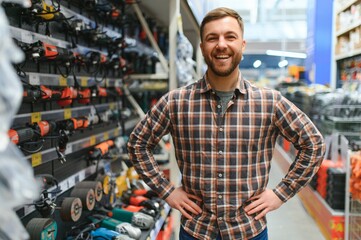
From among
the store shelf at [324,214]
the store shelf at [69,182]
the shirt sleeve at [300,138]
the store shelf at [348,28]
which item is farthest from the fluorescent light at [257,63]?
the shirt sleeve at [300,138]

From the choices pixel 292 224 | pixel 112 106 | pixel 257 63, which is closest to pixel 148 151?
pixel 112 106

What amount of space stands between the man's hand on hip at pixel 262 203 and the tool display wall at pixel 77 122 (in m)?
0.79

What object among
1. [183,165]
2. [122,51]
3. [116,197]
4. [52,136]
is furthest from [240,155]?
[122,51]

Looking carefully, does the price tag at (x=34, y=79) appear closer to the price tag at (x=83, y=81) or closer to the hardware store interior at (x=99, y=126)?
the hardware store interior at (x=99, y=126)

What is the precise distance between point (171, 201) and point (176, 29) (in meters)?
1.77

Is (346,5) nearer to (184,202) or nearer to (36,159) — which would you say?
(184,202)

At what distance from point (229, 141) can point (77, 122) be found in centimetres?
104

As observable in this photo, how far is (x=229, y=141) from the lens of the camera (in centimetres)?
174

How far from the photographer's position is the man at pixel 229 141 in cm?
174

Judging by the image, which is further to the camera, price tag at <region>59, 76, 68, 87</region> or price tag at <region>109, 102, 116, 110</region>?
price tag at <region>109, 102, 116, 110</region>

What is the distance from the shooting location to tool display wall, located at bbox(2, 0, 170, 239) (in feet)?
6.02

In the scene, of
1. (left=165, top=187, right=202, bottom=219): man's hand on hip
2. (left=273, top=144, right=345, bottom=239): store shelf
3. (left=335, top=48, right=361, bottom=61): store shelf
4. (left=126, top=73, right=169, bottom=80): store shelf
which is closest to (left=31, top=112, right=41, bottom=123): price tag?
(left=165, top=187, right=202, bottom=219): man's hand on hip

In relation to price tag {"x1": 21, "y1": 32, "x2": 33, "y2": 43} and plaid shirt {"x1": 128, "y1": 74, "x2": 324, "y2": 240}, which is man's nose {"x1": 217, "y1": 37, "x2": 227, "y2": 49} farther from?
price tag {"x1": 21, "y1": 32, "x2": 33, "y2": 43}

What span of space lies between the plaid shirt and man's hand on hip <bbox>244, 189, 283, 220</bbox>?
0.02m
